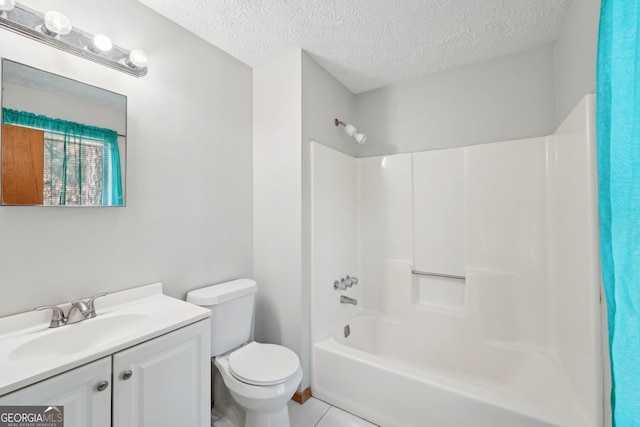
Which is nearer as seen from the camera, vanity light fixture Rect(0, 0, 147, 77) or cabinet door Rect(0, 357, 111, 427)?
cabinet door Rect(0, 357, 111, 427)

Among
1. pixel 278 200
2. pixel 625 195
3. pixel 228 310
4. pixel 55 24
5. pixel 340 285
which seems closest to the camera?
pixel 625 195

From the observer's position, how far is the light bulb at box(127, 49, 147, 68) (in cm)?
137

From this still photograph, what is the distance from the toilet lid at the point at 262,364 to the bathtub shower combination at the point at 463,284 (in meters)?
0.40

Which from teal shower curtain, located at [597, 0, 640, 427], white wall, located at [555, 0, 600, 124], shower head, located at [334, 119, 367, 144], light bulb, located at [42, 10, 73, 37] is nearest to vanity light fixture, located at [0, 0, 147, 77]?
light bulb, located at [42, 10, 73, 37]

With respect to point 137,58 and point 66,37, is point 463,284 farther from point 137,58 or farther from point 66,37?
point 66,37

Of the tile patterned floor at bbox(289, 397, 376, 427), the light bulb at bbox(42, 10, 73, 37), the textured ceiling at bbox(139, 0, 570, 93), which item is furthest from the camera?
the tile patterned floor at bbox(289, 397, 376, 427)

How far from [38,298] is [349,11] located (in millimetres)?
2132

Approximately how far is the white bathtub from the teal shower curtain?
735 millimetres

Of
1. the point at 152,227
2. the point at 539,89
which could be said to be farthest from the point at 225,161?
the point at 539,89

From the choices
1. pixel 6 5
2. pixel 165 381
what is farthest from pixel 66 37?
pixel 165 381

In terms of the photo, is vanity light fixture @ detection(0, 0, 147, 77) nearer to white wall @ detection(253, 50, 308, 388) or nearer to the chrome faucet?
white wall @ detection(253, 50, 308, 388)

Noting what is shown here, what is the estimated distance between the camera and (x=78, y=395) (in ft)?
2.97

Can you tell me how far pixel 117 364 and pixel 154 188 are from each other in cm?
92

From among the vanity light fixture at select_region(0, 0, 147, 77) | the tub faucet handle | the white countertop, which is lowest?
the tub faucet handle
